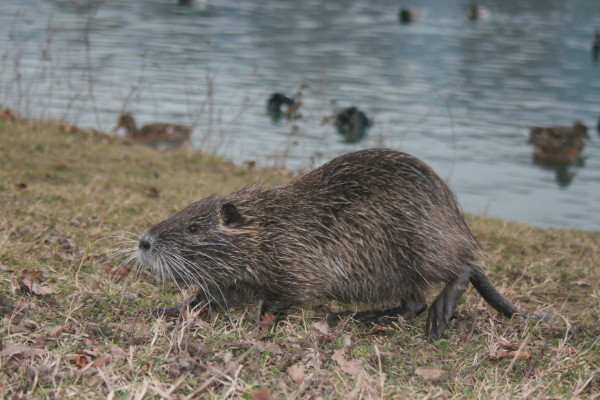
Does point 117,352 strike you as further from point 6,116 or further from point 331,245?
point 6,116

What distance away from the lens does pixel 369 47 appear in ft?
74.5

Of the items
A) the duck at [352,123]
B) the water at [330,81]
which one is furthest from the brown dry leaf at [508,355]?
the duck at [352,123]

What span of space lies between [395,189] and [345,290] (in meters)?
0.57

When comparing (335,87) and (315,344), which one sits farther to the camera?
(335,87)

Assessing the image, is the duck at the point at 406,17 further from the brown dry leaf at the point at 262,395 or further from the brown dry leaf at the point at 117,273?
the brown dry leaf at the point at 262,395

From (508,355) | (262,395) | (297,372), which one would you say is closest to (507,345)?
(508,355)

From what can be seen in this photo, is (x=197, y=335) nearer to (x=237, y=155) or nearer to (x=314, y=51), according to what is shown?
(x=237, y=155)

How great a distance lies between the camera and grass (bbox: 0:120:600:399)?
2.98 metres

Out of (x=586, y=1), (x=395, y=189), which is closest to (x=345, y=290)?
(x=395, y=189)

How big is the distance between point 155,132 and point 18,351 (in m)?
8.84

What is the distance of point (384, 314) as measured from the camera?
4.02 m

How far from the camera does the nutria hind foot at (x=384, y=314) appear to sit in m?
3.93

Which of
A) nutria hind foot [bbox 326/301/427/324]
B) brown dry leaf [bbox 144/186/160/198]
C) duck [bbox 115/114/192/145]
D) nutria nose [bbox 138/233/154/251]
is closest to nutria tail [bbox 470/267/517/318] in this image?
nutria hind foot [bbox 326/301/427/324]

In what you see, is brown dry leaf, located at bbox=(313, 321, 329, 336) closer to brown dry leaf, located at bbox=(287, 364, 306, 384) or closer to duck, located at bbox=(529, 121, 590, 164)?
brown dry leaf, located at bbox=(287, 364, 306, 384)
